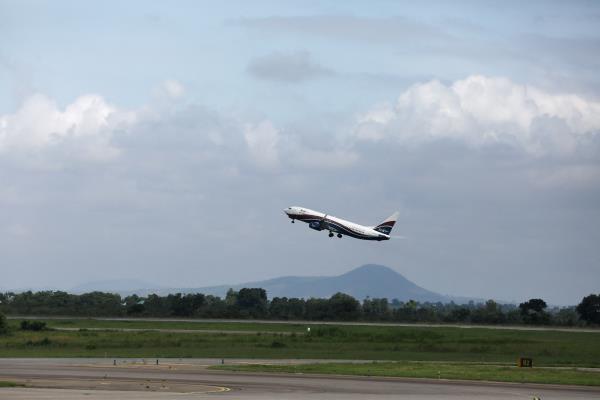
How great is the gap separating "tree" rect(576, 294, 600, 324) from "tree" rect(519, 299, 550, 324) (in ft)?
22.8

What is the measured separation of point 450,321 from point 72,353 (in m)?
89.3

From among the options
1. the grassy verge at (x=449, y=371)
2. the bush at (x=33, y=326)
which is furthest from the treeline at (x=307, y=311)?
the grassy verge at (x=449, y=371)

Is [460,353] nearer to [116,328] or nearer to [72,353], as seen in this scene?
[72,353]

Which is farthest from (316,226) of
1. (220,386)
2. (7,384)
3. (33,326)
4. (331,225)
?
(7,384)

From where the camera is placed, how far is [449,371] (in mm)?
80500

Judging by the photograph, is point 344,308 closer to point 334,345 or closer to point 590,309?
point 590,309

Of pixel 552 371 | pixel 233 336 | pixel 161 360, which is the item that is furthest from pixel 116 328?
pixel 552 371

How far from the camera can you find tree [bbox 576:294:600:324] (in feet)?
611

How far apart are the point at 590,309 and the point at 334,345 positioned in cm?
8999

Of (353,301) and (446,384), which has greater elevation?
(353,301)

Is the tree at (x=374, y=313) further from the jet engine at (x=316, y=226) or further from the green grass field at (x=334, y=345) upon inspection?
the green grass field at (x=334, y=345)

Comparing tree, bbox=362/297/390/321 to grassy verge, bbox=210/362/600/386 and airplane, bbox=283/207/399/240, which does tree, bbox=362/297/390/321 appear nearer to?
airplane, bbox=283/207/399/240

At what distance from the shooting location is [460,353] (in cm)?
10662

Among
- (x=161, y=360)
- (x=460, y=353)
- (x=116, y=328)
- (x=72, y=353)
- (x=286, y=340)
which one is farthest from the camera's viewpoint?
(x=116, y=328)
